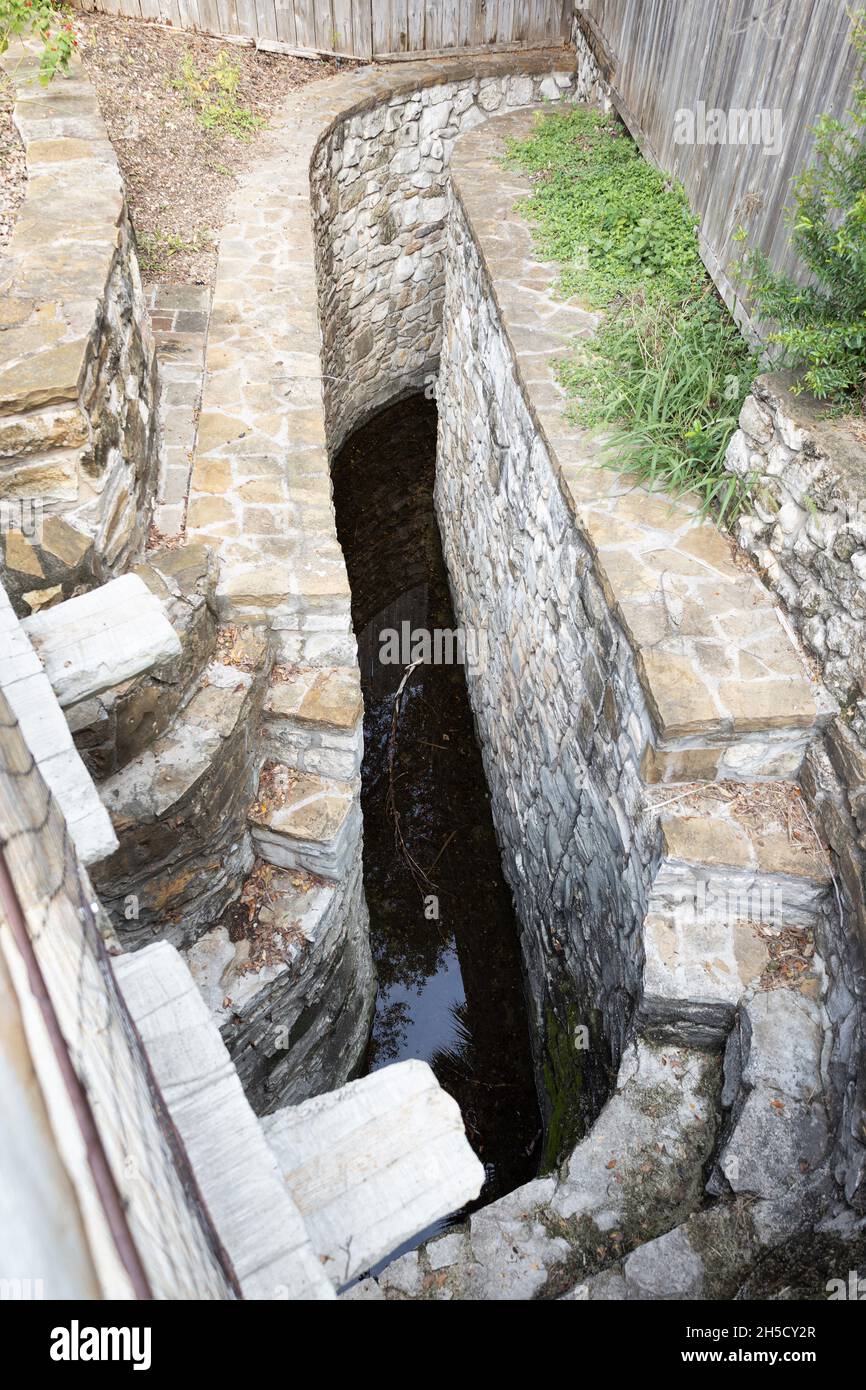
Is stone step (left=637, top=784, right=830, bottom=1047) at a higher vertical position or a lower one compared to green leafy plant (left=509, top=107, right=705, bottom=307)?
lower

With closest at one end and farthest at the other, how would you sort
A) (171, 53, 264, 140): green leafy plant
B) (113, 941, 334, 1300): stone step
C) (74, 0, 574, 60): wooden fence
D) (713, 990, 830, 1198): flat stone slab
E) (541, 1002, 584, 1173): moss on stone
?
(113, 941, 334, 1300): stone step
(713, 990, 830, 1198): flat stone slab
(541, 1002, 584, 1173): moss on stone
(171, 53, 264, 140): green leafy plant
(74, 0, 574, 60): wooden fence

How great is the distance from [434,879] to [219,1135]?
463 centimetres

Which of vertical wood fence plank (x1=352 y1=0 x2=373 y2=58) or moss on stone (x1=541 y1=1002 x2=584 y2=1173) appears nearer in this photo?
moss on stone (x1=541 y1=1002 x2=584 y2=1173)

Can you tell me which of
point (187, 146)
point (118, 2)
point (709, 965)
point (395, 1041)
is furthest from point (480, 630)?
point (118, 2)

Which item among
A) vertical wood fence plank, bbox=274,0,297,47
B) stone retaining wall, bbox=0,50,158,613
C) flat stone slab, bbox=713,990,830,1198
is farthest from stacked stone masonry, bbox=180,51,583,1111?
flat stone slab, bbox=713,990,830,1198

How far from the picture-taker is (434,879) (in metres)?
5.88

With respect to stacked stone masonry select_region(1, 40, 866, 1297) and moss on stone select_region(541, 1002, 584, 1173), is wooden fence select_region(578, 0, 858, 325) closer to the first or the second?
stacked stone masonry select_region(1, 40, 866, 1297)

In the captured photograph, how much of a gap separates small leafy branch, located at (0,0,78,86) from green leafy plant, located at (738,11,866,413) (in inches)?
171

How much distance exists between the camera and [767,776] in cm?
372

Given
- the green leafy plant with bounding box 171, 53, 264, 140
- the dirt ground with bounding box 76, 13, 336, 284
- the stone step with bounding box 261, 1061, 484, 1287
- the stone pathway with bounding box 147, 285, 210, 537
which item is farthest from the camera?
the green leafy plant with bounding box 171, 53, 264, 140

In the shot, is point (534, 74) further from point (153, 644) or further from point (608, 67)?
point (153, 644)

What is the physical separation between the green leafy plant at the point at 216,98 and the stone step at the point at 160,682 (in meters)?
4.90

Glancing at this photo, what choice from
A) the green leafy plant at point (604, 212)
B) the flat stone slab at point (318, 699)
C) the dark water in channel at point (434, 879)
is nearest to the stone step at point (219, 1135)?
the flat stone slab at point (318, 699)

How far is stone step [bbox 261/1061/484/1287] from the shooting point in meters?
1.45
